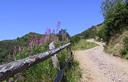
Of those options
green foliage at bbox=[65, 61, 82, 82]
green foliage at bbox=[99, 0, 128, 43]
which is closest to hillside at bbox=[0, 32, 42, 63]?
green foliage at bbox=[65, 61, 82, 82]

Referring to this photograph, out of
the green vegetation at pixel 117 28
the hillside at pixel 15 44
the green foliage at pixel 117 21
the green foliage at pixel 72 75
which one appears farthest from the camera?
the green foliage at pixel 117 21

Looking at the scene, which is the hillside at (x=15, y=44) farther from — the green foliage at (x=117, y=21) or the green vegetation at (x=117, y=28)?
the green foliage at (x=117, y=21)

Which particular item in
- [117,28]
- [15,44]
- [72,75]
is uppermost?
[117,28]

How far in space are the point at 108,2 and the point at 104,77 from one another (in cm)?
3795

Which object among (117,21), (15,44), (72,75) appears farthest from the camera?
(117,21)

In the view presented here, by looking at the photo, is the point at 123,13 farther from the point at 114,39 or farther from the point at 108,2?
the point at 108,2

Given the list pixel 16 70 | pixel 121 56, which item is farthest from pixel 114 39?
pixel 16 70

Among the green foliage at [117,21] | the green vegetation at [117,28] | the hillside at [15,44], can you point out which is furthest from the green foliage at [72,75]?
the green foliage at [117,21]

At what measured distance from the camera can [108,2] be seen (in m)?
51.7

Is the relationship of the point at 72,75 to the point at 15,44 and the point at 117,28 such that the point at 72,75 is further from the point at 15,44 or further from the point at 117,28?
the point at 117,28

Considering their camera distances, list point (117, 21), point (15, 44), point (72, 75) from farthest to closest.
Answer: point (117, 21), point (72, 75), point (15, 44)

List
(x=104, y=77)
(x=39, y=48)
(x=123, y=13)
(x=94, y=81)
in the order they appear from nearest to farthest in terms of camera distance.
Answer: (x=39, y=48)
(x=94, y=81)
(x=104, y=77)
(x=123, y=13)

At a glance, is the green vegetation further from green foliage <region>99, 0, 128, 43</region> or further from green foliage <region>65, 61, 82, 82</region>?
green foliage <region>65, 61, 82, 82</region>

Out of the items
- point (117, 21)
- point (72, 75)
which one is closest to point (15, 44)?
point (72, 75)
